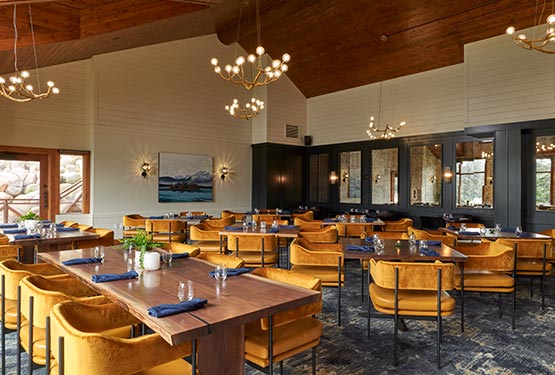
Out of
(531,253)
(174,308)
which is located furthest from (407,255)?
(174,308)

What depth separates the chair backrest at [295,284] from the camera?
2.37 meters

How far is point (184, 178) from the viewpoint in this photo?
1063cm

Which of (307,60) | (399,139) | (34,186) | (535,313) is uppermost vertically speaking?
(307,60)

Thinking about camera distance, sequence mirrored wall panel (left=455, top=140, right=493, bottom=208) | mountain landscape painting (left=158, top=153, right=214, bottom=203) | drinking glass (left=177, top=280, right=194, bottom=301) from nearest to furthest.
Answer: drinking glass (left=177, top=280, right=194, bottom=301) < mirrored wall panel (left=455, top=140, right=493, bottom=208) < mountain landscape painting (left=158, top=153, right=214, bottom=203)

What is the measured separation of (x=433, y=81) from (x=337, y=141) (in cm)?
328

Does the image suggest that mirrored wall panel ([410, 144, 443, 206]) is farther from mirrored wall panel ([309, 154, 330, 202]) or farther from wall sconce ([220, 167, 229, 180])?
wall sconce ([220, 167, 229, 180])

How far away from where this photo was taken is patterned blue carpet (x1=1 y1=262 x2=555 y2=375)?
3.04 meters

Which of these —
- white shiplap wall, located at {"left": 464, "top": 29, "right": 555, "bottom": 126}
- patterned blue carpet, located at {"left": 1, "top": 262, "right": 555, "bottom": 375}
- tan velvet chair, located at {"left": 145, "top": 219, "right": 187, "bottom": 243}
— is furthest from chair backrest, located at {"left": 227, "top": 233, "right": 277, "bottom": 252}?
white shiplap wall, located at {"left": 464, "top": 29, "right": 555, "bottom": 126}

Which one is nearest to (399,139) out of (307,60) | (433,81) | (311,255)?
(433,81)

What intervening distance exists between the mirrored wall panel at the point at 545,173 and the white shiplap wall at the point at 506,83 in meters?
0.64

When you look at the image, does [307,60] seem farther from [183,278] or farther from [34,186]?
[183,278]

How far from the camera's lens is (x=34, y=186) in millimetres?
8664

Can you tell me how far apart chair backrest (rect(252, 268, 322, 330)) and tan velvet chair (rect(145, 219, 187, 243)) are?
165 inches

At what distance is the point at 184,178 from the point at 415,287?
28.0ft
